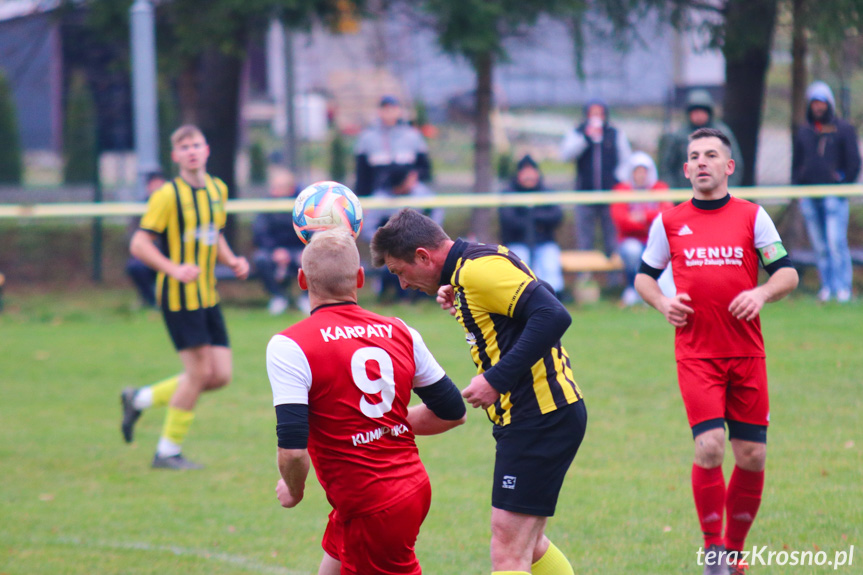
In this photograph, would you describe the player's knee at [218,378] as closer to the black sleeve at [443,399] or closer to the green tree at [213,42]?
the black sleeve at [443,399]

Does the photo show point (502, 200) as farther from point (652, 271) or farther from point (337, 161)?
point (337, 161)

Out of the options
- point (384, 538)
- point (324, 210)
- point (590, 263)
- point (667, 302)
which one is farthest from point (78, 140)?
point (384, 538)

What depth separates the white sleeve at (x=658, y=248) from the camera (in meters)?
5.05

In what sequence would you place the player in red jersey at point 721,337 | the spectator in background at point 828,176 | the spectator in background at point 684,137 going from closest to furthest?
the player in red jersey at point 721,337
the spectator in background at point 684,137
the spectator in background at point 828,176

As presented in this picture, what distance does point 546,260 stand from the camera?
40.7 ft

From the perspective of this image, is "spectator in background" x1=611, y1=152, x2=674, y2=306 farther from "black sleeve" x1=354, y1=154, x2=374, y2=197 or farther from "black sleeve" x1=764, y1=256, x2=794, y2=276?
"black sleeve" x1=764, y1=256, x2=794, y2=276

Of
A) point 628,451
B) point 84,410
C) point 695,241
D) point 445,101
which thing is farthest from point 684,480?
point 445,101

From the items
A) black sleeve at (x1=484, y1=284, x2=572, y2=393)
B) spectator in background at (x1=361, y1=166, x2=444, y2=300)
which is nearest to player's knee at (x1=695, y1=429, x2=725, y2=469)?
black sleeve at (x1=484, y1=284, x2=572, y2=393)

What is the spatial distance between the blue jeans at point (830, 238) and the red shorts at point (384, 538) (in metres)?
9.39

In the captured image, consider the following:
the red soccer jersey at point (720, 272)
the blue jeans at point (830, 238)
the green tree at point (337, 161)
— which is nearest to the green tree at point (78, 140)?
the green tree at point (337, 161)

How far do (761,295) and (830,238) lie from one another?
25.2ft

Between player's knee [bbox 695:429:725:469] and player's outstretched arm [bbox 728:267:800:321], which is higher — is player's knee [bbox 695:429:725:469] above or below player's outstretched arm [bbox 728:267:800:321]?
below

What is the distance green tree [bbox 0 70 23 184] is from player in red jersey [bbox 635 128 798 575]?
Result: 63.8 ft

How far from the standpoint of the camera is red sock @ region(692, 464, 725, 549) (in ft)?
15.5
